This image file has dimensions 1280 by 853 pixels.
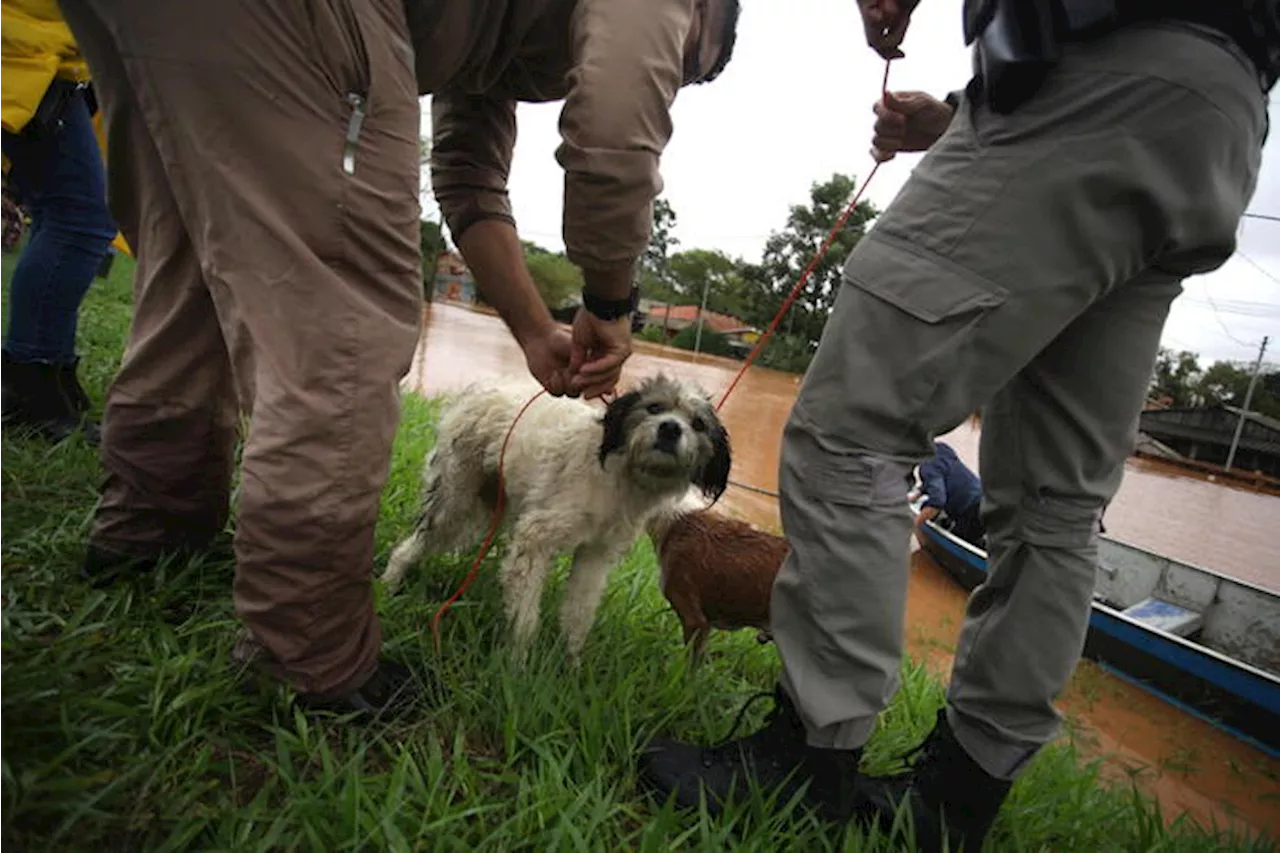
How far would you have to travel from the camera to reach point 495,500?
2855 mm

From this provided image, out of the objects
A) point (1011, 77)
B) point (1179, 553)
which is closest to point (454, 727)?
point (1011, 77)

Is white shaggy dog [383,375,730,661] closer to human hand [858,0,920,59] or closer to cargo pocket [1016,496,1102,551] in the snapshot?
cargo pocket [1016,496,1102,551]

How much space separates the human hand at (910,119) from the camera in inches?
75.5

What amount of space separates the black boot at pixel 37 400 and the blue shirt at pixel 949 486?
7167 millimetres

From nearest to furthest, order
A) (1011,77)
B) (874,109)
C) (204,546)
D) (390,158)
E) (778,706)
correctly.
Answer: (1011,77) → (390,158) → (778,706) → (204,546) → (874,109)

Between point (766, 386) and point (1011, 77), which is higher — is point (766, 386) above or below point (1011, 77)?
below

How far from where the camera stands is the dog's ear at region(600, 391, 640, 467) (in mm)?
2449

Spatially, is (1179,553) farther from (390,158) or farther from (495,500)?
(390,158)

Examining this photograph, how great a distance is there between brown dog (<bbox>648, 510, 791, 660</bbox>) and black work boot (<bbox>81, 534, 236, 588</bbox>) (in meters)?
1.53

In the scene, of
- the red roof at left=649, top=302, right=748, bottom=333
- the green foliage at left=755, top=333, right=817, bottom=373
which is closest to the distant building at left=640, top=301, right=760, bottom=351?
the red roof at left=649, top=302, right=748, bottom=333

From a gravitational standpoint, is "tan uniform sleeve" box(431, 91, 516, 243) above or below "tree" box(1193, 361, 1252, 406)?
below

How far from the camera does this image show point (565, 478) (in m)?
A: 2.48

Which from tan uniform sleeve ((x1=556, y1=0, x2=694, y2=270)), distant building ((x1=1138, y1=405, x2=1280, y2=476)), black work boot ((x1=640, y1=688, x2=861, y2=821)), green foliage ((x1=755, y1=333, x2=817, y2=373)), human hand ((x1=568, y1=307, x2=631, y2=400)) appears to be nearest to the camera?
tan uniform sleeve ((x1=556, y1=0, x2=694, y2=270))

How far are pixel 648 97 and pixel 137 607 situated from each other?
1706 millimetres
